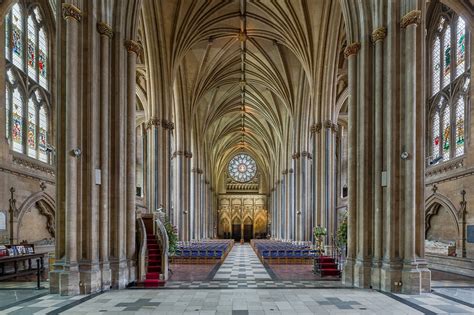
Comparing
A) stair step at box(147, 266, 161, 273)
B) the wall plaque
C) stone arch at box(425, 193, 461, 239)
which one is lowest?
stair step at box(147, 266, 161, 273)

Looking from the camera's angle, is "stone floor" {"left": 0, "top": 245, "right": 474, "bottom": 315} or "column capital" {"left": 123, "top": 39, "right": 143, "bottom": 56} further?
"column capital" {"left": 123, "top": 39, "right": 143, "bottom": 56}

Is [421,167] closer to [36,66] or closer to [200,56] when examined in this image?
[36,66]

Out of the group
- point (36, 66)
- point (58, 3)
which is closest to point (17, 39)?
point (36, 66)

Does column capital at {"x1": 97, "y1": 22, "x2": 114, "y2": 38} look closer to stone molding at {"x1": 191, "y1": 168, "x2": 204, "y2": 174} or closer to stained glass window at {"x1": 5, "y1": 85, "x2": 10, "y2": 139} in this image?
stained glass window at {"x1": 5, "y1": 85, "x2": 10, "y2": 139}

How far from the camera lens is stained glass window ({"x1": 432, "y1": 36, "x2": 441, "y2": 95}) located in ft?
74.4

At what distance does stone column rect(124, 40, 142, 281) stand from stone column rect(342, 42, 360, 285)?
7867mm

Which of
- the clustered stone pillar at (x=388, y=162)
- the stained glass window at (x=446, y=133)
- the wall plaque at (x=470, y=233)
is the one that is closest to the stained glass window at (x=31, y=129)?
the clustered stone pillar at (x=388, y=162)

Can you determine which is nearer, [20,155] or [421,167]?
[421,167]

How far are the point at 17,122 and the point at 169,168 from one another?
988 cm

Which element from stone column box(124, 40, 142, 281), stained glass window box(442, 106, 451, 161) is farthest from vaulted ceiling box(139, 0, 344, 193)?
stone column box(124, 40, 142, 281)

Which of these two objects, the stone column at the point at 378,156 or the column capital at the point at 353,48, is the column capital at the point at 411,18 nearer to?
the stone column at the point at 378,156

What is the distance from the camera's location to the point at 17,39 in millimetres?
19781

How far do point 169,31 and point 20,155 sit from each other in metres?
12.0

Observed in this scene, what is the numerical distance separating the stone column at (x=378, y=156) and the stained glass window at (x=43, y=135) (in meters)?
17.4
